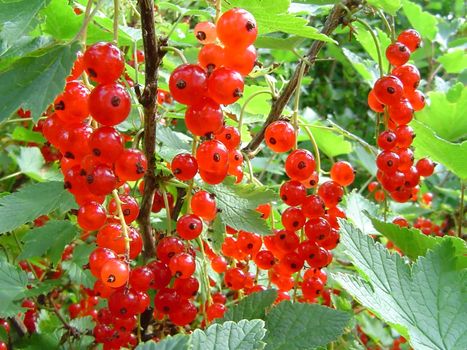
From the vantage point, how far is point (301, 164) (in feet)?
3.27

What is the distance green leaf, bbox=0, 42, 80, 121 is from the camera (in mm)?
719

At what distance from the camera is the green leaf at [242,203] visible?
3.05 feet

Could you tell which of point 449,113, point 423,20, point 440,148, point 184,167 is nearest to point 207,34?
point 184,167

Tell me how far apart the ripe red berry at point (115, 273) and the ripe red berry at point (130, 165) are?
4.9 inches

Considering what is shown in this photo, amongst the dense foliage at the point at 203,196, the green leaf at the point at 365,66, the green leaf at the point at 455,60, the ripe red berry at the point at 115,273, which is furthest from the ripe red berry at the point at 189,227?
the green leaf at the point at 455,60

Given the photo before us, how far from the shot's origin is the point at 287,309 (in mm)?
921

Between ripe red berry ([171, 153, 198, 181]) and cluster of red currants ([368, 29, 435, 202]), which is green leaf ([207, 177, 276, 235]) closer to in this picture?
ripe red berry ([171, 153, 198, 181])

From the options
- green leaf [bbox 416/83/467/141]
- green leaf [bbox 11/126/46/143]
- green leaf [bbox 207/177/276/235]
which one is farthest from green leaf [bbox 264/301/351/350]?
green leaf [bbox 11/126/46/143]

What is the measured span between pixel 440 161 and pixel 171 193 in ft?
2.07

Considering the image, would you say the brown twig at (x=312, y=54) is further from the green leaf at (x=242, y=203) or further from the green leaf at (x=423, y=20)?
the green leaf at (x=423, y=20)

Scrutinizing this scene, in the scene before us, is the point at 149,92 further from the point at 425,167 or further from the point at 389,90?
the point at 425,167

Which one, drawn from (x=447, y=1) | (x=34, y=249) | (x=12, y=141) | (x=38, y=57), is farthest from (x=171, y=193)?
(x=447, y=1)

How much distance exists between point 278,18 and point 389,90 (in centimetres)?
31

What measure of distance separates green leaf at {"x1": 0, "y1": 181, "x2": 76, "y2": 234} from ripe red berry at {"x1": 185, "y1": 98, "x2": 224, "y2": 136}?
0.29 metres
